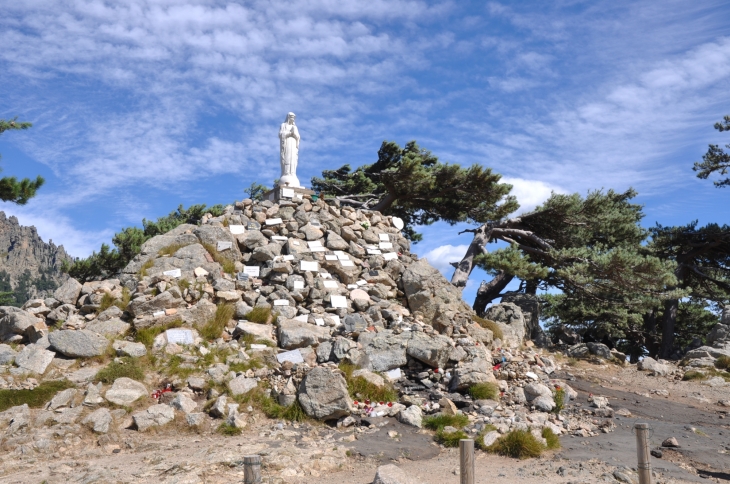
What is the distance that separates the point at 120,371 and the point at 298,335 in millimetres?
3208

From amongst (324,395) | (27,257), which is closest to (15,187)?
(324,395)

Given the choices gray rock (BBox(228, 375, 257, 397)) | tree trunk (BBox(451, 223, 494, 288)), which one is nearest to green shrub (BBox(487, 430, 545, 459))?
gray rock (BBox(228, 375, 257, 397))

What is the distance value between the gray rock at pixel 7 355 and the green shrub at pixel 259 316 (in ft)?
13.8

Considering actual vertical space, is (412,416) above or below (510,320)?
below

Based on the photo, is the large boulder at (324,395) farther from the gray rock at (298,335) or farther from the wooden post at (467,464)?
the wooden post at (467,464)

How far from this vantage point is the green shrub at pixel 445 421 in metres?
9.21

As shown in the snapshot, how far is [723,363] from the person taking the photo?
52.3 ft

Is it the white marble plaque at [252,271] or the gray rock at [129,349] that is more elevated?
the white marble plaque at [252,271]

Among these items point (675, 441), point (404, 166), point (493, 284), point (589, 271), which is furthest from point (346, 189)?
point (675, 441)

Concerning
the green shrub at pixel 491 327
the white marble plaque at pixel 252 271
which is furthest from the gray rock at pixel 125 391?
the green shrub at pixel 491 327

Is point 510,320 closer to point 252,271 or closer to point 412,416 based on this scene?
point 252,271

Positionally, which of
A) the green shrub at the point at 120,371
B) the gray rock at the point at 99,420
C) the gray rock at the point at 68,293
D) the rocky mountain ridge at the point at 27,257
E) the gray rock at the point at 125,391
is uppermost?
the rocky mountain ridge at the point at 27,257

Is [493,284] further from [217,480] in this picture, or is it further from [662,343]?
[217,480]

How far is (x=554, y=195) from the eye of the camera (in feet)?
63.8
